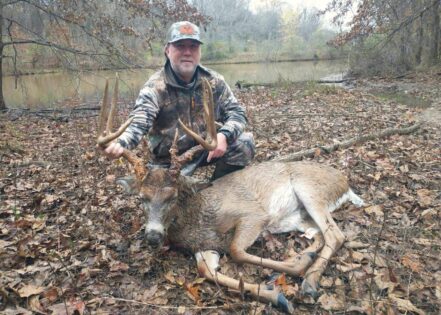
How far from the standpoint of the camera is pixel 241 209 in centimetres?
398

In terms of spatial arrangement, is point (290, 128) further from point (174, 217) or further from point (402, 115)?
point (174, 217)

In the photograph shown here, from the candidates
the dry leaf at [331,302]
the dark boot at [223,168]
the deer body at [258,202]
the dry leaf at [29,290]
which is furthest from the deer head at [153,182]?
the dry leaf at [331,302]

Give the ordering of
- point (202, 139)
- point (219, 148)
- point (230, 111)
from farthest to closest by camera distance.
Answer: point (230, 111)
point (219, 148)
point (202, 139)

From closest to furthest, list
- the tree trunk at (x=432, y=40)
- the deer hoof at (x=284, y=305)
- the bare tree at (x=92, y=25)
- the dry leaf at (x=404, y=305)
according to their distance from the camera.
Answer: the dry leaf at (x=404, y=305) < the deer hoof at (x=284, y=305) < the bare tree at (x=92, y=25) < the tree trunk at (x=432, y=40)

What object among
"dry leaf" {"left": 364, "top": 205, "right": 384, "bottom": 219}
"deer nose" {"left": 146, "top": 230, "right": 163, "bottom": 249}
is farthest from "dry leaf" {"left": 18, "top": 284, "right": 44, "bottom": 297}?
"dry leaf" {"left": 364, "top": 205, "right": 384, "bottom": 219}

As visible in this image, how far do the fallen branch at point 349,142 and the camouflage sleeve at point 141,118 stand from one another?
227 centimetres

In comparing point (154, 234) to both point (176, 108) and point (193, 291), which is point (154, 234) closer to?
point (193, 291)

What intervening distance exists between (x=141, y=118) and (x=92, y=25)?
8.72 meters

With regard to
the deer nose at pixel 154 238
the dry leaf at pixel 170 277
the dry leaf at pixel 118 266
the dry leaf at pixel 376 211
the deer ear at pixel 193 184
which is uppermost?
the deer ear at pixel 193 184

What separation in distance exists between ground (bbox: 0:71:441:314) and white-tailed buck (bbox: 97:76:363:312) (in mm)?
121

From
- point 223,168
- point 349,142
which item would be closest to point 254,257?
point 223,168

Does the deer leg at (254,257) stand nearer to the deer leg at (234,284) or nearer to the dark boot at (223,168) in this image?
the deer leg at (234,284)

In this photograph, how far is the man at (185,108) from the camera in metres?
4.29

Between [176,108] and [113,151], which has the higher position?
[176,108]
